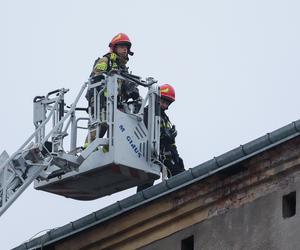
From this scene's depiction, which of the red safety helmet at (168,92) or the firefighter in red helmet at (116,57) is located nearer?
the firefighter in red helmet at (116,57)

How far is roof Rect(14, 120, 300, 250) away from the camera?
1944 centimetres

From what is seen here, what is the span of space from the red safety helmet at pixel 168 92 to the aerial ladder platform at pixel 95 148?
1.63 metres

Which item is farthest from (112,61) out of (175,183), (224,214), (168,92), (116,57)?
(224,214)

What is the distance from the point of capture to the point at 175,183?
20516mm

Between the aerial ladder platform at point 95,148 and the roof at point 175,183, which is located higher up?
the aerial ladder platform at point 95,148

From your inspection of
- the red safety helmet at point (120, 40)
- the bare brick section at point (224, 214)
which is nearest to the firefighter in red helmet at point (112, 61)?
the red safety helmet at point (120, 40)

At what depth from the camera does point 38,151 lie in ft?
74.5

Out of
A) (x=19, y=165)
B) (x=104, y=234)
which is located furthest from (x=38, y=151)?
(x=104, y=234)

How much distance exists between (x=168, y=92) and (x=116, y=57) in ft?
5.17

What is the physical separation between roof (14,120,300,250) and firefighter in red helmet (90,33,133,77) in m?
2.92

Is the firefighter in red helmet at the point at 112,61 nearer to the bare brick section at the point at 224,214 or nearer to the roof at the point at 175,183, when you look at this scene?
the roof at the point at 175,183

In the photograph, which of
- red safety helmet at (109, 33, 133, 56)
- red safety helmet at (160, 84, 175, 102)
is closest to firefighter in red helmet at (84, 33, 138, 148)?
red safety helmet at (109, 33, 133, 56)

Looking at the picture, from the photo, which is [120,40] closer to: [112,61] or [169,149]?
[112,61]

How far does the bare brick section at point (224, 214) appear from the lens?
19.3m
